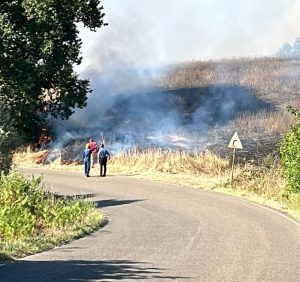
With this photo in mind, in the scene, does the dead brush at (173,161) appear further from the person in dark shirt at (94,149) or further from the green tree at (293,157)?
the green tree at (293,157)

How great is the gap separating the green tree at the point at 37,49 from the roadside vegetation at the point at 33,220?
663cm

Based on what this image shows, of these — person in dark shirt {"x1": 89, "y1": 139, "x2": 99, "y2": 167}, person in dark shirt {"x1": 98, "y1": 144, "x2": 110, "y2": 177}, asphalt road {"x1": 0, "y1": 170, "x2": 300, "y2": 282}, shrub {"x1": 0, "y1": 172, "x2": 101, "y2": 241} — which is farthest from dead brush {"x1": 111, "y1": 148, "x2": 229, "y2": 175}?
shrub {"x1": 0, "y1": 172, "x2": 101, "y2": 241}

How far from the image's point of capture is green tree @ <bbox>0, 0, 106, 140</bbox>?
22.4 meters

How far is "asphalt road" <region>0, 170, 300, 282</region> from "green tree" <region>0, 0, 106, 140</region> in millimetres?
6058

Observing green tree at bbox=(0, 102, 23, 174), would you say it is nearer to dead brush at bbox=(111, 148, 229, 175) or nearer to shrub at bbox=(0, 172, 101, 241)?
shrub at bbox=(0, 172, 101, 241)

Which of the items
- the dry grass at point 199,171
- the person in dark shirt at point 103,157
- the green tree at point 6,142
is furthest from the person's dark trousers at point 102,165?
the green tree at point 6,142

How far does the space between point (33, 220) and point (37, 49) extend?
11537 mm

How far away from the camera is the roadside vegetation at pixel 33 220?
1102 centimetres

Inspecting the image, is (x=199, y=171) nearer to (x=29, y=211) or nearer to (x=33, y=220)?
(x=29, y=211)

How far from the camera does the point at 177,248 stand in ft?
36.9

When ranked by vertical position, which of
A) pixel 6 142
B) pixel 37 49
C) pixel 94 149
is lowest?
pixel 6 142

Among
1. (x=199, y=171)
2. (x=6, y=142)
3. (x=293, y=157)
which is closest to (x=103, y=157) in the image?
(x=199, y=171)

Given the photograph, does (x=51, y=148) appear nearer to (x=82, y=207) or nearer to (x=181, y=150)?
(x=181, y=150)

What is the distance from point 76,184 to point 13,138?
26.5 feet
